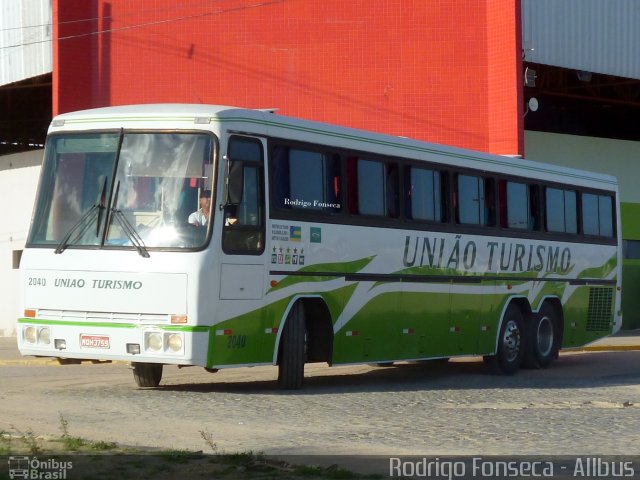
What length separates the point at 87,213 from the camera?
14227 millimetres

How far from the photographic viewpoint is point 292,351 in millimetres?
14820

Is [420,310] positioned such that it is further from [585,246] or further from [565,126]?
[565,126]

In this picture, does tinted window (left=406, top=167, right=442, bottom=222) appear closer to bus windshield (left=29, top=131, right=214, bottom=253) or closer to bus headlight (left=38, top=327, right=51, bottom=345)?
bus windshield (left=29, top=131, right=214, bottom=253)

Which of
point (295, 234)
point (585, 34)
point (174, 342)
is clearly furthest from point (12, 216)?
point (174, 342)

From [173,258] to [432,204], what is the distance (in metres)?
5.09

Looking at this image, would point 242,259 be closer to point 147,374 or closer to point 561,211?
point 147,374

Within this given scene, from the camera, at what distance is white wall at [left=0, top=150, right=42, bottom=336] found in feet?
96.0

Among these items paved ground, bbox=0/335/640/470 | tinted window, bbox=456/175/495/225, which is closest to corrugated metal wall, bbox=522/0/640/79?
tinted window, bbox=456/175/495/225

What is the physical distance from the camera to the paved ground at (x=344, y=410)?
1056 cm

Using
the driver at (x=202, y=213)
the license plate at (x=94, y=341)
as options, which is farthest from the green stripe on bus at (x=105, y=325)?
the driver at (x=202, y=213)

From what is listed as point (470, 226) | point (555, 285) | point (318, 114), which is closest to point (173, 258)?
point (470, 226)

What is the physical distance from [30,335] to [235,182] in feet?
9.74

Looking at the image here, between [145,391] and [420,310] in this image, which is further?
[420,310]

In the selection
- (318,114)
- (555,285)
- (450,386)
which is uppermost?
(318,114)
